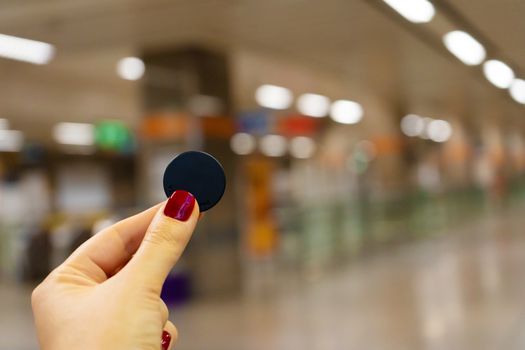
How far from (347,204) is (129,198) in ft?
45.8

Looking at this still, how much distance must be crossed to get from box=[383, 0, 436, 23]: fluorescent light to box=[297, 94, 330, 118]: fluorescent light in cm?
1018

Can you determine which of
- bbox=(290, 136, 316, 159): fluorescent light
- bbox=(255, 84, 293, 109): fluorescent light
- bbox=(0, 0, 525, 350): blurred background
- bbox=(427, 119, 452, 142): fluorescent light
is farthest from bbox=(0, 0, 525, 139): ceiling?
bbox=(290, 136, 316, 159): fluorescent light

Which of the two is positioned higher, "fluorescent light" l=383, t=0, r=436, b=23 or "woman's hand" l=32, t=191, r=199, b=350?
"fluorescent light" l=383, t=0, r=436, b=23

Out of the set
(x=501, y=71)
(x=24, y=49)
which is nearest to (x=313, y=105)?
(x=24, y=49)

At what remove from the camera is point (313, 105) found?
1628 centimetres

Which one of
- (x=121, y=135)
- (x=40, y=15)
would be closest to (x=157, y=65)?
(x=40, y=15)

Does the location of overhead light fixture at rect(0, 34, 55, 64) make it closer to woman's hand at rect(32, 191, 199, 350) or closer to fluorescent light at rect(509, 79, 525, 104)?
fluorescent light at rect(509, 79, 525, 104)

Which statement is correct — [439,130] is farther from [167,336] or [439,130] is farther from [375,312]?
[167,336]

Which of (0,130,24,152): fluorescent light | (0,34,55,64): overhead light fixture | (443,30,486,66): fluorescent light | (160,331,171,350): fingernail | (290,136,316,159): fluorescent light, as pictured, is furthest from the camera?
(290,136,316,159): fluorescent light

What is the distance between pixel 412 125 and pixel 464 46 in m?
16.7

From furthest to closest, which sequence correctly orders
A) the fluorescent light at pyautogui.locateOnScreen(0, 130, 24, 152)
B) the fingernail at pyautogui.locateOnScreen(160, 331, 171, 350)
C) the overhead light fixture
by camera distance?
1. the fluorescent light at pyautogui.locateOnScreen(0, 130, 24, 152)
2. the overhead light fixture
3. the fingernail at pyautogui.locateOnScreen(160, 331, 171, 350)

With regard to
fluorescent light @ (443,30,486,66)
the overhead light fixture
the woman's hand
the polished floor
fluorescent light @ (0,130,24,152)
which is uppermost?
Answer: the overhead light fixture

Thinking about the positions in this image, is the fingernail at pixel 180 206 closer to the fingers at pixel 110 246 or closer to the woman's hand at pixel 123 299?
the woman's hand at pixel 123 299

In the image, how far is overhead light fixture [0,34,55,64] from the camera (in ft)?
24.5
